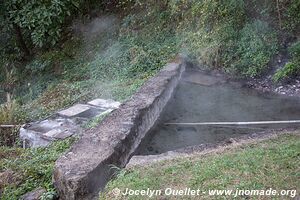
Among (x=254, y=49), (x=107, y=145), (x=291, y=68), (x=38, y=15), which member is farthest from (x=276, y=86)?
(x=38, y=15)

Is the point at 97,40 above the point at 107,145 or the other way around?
above

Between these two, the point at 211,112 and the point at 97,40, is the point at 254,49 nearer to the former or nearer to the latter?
Result: the point at 211,112

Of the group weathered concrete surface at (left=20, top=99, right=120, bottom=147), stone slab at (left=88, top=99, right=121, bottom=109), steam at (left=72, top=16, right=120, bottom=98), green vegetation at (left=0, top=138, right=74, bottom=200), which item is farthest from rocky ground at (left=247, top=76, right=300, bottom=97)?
green vegetation at (left=0, top=138, right=74, bottom=200)

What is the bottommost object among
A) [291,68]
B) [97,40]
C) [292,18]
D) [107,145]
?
[107,145]

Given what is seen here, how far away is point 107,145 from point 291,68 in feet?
15.2

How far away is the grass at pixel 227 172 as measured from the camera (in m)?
3.87

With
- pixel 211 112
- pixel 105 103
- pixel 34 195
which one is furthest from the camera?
pixel 105 103

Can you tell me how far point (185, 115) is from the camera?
7043 millimetres

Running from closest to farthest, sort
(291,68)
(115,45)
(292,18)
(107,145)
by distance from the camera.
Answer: (107,145), (291,68), (292,18), (115,45)

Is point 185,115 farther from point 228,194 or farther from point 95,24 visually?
point 95,24

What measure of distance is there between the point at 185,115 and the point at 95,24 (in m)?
7.08

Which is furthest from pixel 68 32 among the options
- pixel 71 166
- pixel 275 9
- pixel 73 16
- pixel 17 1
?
pixel 71 166

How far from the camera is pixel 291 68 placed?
7973 millimetres

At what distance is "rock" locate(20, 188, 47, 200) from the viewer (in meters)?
4.75
